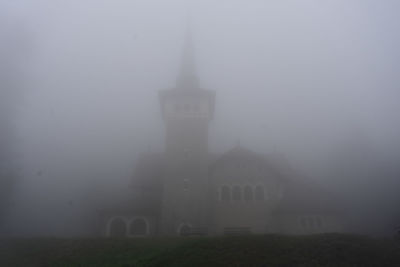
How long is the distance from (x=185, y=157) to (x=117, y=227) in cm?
830

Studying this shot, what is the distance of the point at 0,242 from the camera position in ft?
91.6

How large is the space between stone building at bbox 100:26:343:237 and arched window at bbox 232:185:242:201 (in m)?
0.04

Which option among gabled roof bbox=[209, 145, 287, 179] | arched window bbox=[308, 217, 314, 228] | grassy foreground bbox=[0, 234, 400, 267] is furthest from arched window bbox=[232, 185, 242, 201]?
grassy foreground bbox=[0, 234, 400, 267]

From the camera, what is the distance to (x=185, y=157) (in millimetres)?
37500

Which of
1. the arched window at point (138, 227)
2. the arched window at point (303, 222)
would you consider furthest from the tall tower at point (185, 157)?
the arched window at point (303, 222)

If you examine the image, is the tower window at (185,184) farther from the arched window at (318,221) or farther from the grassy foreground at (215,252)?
the arched window at (318,221)

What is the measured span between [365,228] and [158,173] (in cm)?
2196

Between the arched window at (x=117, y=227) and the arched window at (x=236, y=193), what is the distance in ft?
31.6

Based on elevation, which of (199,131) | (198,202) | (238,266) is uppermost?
(199,131)

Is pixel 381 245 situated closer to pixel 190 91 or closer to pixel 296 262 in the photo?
pixel 296 262

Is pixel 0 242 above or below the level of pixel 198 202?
below

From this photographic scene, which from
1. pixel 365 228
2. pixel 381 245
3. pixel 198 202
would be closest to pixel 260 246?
pixel 381 245

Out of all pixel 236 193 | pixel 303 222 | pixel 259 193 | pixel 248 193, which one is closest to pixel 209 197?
pixel 236 193

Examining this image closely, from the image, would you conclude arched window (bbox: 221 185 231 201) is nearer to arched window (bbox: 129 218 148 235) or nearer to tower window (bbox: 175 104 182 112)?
arched window (bbox: 129 218 148 235)
